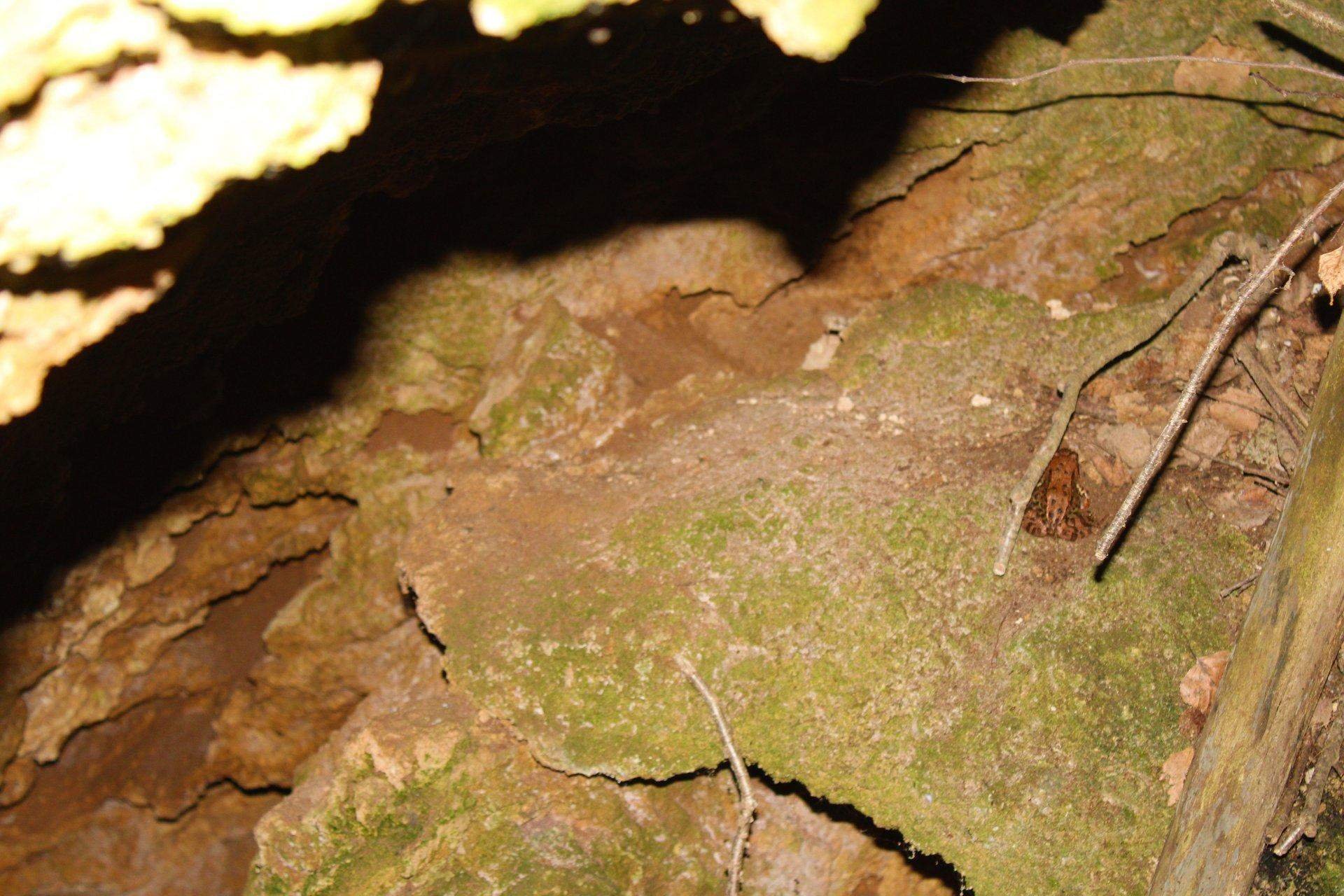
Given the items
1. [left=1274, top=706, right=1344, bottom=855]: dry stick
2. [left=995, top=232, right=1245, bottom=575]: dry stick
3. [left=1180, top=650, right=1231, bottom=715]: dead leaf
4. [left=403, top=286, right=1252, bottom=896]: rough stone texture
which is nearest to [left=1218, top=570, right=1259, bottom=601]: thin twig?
[left=403, top=286, right=1252, bottom=896]: rough stone texture

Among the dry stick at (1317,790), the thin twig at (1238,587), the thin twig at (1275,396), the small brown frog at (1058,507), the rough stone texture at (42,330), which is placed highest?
the rough stone texture at (42,330)

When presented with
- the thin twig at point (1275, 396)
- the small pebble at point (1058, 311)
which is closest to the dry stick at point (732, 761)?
the small pebble at point (1058, 311)

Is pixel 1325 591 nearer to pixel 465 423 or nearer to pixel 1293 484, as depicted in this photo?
pixel 1293 484

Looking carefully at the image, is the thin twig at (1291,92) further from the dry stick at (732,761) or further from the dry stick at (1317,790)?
the dry stick at (732,761)

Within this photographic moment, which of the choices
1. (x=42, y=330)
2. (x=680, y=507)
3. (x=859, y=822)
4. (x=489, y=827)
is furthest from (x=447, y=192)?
(x=859, y=822)

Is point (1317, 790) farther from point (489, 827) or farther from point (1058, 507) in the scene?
point (489, 827)

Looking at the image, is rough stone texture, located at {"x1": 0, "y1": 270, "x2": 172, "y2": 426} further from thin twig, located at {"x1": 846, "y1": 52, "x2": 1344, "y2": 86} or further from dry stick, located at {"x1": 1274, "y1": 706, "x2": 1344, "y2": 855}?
dry stick, located at {"x1": 1274, "y1": 706, "x2": 1344, "y2": 855}
